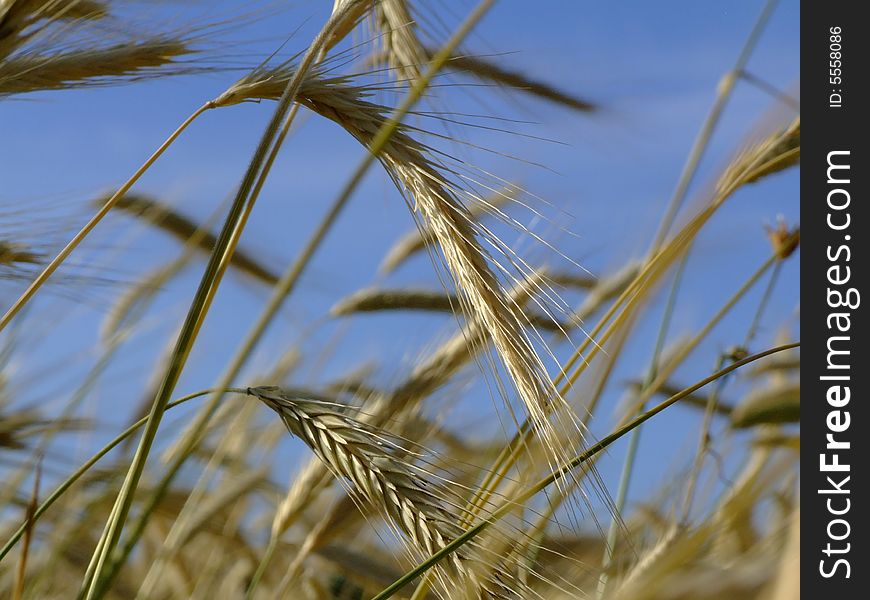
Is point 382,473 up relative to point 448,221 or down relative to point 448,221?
down

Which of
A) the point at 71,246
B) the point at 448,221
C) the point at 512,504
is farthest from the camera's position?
the point at 71,246

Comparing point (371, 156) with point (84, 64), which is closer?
point (371, 156)

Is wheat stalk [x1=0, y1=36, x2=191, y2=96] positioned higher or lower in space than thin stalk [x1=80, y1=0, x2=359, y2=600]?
higher

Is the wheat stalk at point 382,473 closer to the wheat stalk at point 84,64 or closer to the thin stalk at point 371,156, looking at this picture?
the thin stalk at point 371,156

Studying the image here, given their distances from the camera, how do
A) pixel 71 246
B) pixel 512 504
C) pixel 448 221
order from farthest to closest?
pixel 71 246, pixel 448 221, pixel 512 504

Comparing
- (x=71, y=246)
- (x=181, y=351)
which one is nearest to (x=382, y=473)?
(x=181, y=351)

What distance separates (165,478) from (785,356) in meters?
1.56

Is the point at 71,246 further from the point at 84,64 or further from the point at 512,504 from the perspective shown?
the point at 512,504

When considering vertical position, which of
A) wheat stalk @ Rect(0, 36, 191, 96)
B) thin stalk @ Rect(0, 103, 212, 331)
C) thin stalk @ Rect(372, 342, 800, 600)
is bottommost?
thin stalk @ Rect(372, 342, 800, 600)

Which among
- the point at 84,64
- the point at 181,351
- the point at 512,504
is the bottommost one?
the point at 512,504

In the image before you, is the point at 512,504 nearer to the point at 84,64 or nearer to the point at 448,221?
the point at 448,221

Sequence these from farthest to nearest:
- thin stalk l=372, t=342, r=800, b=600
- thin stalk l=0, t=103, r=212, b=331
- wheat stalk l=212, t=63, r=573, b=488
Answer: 1. thin stalk l=0, t=103, r=212, b=331
2. wheat stalk l=212, t=63, r=573, b=488
3. thin stalk l=372, t=342, r=800, b=600

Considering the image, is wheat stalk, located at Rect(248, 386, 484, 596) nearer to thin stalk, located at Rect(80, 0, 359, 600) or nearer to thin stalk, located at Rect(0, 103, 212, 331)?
thin stalk, located at Rect(80, 0, 359, 600)

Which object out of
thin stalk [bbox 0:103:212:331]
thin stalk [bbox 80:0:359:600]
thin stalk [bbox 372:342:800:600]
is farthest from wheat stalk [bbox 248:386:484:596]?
thin stalk [bbox 0:103:212:331]
